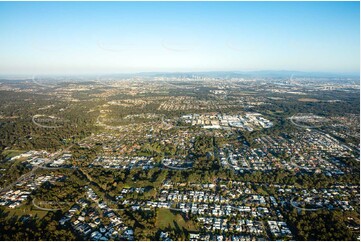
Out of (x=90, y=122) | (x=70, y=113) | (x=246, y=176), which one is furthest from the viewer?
(x=70, y=113)

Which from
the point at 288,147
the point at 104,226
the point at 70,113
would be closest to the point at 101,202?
the point at 104,226

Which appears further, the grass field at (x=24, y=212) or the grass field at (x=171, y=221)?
the grass field at (x=24, y=212)

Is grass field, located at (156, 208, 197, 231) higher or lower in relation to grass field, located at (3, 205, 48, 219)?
lower

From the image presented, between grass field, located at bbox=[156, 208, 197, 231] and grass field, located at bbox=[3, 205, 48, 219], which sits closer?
grass field, located at bbox=[156, 208, 197, 231]

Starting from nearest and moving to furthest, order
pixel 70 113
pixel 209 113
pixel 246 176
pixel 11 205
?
pixel 11 205 < pixel 246 176 < pixel 70 113 < pixel 209 113

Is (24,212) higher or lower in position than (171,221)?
higher

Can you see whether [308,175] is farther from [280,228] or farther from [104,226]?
[104,226]

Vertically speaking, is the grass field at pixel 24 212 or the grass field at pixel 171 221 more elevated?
the grass field at pixel 24 212

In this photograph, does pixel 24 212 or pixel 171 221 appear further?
pixel 24 212
